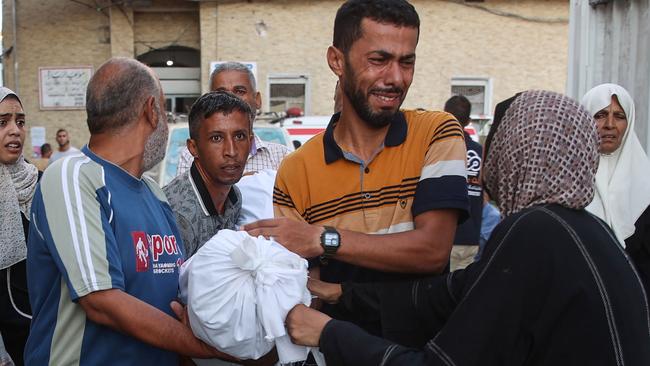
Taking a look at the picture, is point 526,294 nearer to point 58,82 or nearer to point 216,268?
point 216,268

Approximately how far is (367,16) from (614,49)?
395 centimetres

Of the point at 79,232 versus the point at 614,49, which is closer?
the point at 79,232

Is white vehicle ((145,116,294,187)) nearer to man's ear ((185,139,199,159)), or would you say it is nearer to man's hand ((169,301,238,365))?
man's ear ((185,139,199,159))

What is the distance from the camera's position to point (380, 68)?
2527mm

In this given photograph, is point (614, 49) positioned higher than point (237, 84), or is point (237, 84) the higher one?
point (614, 49)

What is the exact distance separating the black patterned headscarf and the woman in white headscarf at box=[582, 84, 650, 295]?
2.07 meters

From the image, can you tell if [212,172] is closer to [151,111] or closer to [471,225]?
[151,111]

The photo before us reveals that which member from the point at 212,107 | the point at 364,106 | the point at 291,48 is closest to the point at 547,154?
the point at 364,106

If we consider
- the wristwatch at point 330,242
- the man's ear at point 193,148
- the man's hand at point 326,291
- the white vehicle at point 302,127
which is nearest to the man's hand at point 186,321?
the man's hand at point 326,291

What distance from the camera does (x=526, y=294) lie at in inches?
74.1

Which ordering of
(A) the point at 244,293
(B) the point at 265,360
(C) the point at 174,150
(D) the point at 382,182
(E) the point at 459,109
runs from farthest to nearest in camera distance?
(C) the point at 174,150
(E) the point at 459,109
(D) the point at 382,182
(B) the point at 265,360
(A) the point at 244,293

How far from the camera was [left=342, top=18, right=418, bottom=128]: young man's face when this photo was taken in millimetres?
2512

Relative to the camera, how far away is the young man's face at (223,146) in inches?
136

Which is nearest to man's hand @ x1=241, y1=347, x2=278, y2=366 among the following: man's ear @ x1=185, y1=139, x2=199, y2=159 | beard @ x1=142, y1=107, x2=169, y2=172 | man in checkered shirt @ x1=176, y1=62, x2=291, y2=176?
beard @ x1=142, y1=107, x2=169, y2=172
